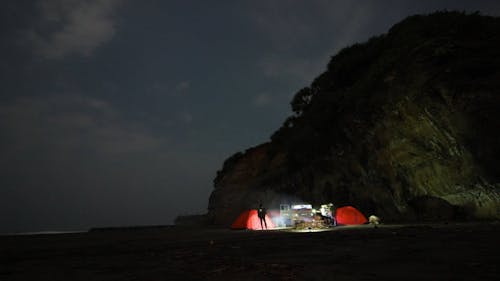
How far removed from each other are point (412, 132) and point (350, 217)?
804 cm

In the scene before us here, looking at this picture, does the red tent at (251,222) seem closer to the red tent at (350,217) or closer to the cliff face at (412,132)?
the red tent at (350,217)

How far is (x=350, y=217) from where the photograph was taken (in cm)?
2814

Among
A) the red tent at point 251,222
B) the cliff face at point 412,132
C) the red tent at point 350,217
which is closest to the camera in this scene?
the cliff face at point 412,132

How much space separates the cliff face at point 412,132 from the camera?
21.7 metres

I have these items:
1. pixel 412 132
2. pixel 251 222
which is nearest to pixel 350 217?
pixel 251 222

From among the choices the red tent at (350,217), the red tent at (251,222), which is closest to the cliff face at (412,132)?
the red tent at (350,217)

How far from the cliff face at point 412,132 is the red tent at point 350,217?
2697mm

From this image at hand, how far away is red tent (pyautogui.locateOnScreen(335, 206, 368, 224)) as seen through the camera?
2791 centimetres

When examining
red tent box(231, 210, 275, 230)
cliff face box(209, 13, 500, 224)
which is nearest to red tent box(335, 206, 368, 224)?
cliff face box(209, 13, 500, 224)

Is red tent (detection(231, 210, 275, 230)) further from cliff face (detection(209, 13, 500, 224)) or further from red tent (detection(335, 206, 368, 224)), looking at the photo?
cliff face (detection(209, 13, 500, 224))

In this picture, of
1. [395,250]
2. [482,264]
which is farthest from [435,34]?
[482,264]

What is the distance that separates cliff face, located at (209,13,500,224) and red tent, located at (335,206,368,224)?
8.85 ft

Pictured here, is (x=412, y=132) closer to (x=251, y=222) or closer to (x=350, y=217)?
(x=350, y=217)

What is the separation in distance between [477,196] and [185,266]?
21390 mm
